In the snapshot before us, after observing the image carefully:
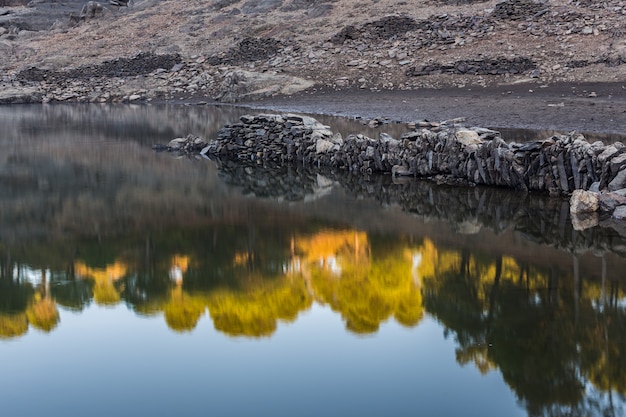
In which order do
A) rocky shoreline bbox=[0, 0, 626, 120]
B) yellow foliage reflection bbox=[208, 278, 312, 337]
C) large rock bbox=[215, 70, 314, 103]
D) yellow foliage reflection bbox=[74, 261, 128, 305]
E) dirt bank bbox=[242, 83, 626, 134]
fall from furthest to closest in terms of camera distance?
large rock bbox=[215, 70, 314, 103]
rocky shoreline bbox=[0, 0, 626, 120]
dirt bank bbox=[242, 83, 626, 134]
yellow foliage reflection bbox=[74, 261, 128, 305]
yellow foliage reflection bbox=[208, 278, 312, 337]

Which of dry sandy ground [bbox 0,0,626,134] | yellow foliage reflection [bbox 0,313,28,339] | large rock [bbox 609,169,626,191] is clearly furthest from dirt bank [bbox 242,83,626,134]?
yellow foliage reflection [bbox 0,313,28,339]

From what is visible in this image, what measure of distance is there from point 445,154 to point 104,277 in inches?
312

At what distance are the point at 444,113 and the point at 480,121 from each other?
264cm

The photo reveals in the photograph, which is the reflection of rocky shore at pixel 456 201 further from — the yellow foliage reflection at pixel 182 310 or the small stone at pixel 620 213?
the yellow foliage reflection at pixel 182 310

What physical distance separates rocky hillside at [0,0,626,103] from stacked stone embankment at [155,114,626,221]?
1316cm

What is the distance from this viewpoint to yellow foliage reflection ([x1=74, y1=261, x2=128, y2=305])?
982cm

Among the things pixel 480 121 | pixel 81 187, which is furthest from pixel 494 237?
pixel 480 121

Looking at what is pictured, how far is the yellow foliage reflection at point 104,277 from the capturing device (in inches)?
387

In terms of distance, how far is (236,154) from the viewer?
2242 cm

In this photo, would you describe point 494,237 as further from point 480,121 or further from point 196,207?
point 480,121

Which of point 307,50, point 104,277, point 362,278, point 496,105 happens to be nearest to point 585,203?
point 362,278

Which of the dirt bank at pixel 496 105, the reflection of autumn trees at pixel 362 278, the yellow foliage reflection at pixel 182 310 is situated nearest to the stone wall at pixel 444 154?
the dirt bank at pixel 496 105

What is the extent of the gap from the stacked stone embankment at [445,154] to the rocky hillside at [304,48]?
518 inches

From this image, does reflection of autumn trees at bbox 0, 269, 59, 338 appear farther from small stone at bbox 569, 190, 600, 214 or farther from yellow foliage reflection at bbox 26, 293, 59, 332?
small stone at bbox 569, 190, 600, 214
